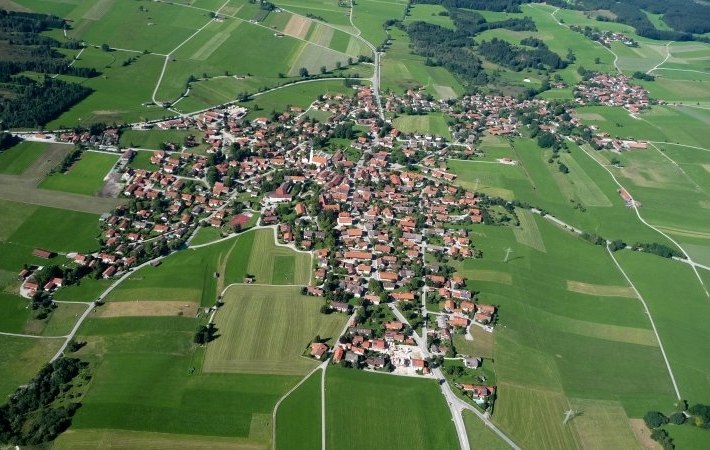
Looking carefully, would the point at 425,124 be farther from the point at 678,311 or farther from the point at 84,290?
the point at 84,290

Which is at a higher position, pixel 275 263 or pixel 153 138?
pixel 153 138

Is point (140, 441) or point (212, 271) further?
point (212, 271)

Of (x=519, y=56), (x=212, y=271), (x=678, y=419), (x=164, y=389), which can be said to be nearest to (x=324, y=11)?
(x=519, y=56)

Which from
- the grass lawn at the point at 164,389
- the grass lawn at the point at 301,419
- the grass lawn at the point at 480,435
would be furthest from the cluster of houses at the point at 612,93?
the grass lawn at the point at 164,389

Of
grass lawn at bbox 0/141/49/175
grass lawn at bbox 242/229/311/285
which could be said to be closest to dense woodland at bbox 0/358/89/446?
grass lawn at bbox 242/229/311/285

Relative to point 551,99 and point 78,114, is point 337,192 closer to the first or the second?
point 78,114

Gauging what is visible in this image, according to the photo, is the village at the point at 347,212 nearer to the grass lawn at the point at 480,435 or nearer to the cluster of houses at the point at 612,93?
the grass lawn at the point at 480,435
